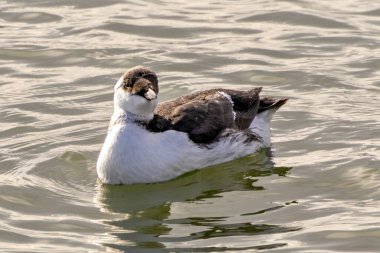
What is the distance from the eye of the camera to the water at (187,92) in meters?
11.7

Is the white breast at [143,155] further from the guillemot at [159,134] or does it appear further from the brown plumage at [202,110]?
the brown plumage at [202,110]

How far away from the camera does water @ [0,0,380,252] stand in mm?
11680

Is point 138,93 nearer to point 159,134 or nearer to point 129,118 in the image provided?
point 129,118

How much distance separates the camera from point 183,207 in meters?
12.5

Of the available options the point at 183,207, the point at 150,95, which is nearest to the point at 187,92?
the point at 150,95

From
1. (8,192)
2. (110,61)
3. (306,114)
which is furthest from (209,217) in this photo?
(110,61)

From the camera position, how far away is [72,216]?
12.2 metres

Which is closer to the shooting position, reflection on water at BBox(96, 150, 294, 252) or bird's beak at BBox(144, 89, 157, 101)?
reflection on water at BBox(96, 150, 294, 252)

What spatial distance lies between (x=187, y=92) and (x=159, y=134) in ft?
11.9

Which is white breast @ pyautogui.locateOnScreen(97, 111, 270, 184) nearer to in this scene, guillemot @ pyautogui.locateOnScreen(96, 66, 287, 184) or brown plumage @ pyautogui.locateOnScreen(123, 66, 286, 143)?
guillemot @ pyautogui.locateOnScreen(96, 66, 287, 184)

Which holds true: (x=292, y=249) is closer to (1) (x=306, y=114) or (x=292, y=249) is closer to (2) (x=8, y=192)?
(2) (x=8, y=192)

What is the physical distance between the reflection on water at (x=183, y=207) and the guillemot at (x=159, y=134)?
0.15m

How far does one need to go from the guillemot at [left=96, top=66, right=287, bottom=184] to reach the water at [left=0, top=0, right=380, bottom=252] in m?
0.23

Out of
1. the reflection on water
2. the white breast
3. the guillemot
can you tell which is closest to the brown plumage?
the guillemot
